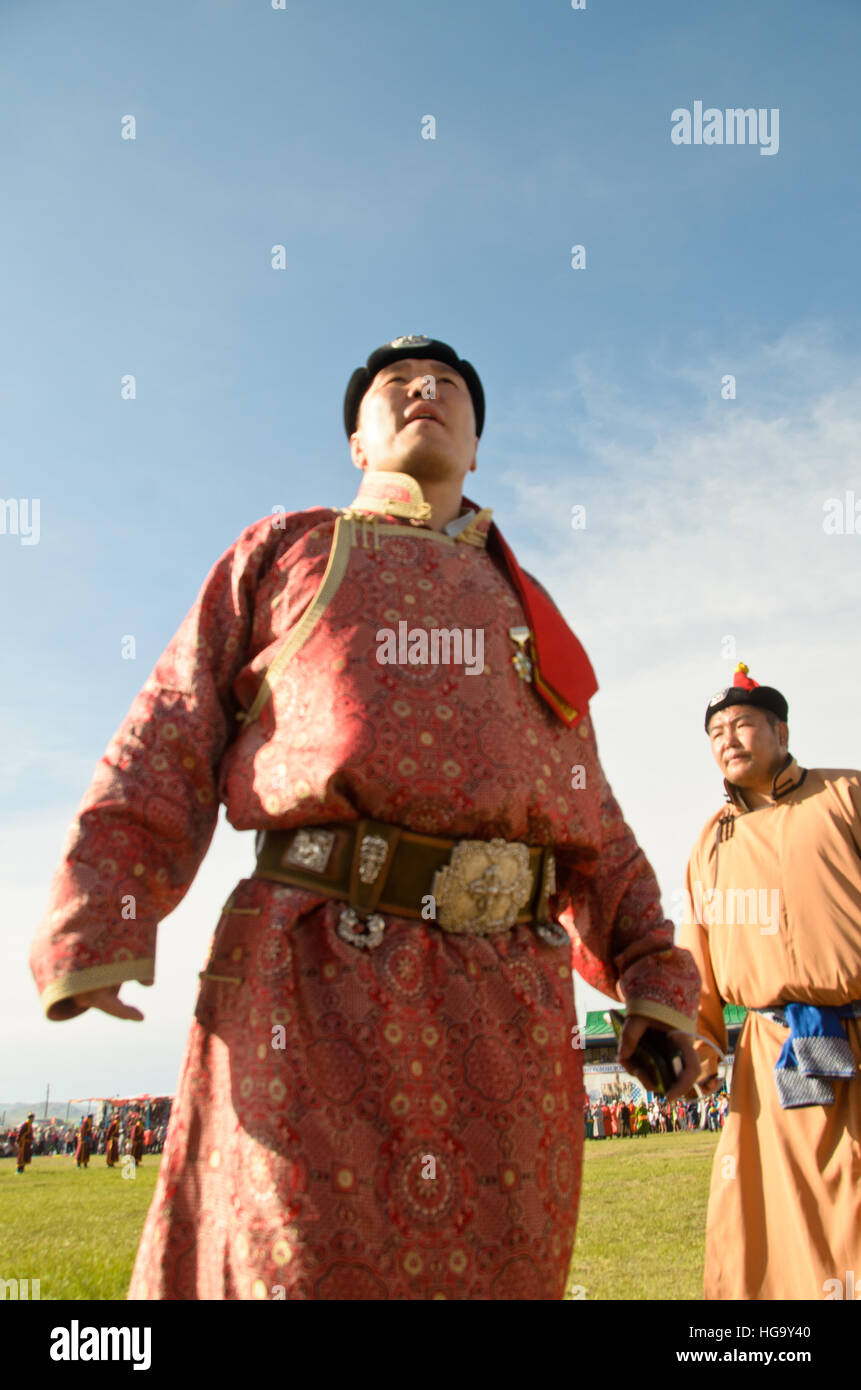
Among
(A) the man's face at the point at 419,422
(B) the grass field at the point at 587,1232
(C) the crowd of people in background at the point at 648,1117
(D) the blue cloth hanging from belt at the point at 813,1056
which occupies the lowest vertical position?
(C) the crowd of people in background at the point at 648,1117

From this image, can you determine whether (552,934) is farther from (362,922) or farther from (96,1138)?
(96,1138)

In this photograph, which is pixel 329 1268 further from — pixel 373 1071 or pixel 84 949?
pixel 84 949

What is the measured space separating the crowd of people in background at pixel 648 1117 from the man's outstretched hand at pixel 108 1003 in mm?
23193

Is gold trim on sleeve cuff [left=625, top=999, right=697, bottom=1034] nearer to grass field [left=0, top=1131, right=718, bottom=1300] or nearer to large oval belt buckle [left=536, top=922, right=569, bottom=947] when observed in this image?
large oval belt buckle [left=536, top=922, right=569, bottom=947]

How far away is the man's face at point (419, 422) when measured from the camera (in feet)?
8.91

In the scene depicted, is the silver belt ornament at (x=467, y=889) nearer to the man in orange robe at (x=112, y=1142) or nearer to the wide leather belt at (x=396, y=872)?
the wide leather belt at (x=396, y=872)

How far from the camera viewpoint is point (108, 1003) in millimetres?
1897

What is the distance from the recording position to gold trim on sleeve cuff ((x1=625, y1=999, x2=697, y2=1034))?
2.40 meters

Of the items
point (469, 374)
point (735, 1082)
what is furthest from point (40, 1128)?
point (469, 374)

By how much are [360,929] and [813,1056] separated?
2898 millimetres

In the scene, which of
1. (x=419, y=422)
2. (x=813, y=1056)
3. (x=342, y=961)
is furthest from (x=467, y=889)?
(x=813, y=1056)

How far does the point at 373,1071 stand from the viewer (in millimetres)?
1887

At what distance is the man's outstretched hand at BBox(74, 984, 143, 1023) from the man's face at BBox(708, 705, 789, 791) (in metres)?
3.73

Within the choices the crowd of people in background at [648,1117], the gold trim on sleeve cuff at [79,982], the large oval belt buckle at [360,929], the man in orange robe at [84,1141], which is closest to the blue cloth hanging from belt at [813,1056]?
the large oval belt buckle at [360,929]
